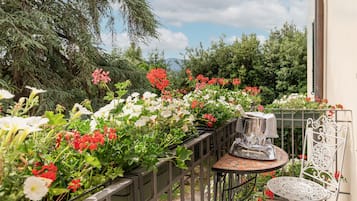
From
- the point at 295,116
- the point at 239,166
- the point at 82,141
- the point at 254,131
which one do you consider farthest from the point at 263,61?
the point at 82,141

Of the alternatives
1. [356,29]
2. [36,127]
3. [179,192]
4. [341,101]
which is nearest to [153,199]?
[179,192]

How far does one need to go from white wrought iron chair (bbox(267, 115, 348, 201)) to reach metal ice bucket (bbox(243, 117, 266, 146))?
1.67 ft

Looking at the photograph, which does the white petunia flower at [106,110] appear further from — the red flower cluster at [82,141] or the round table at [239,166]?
the round table at [239,166]

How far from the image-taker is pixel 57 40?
3852 mm

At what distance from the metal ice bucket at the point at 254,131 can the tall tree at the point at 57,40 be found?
242cm

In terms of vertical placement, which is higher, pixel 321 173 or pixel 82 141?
pixel 82 141

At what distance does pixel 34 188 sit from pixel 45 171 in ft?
0.23

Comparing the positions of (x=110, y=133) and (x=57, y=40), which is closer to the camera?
(x=110, y=133)

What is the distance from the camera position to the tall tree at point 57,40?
3.51 metres

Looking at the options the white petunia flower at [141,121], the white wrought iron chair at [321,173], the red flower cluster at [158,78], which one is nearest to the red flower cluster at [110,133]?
the white petunia flower at [141,121]

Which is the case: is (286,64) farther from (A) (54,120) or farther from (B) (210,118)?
(A) (54,120)

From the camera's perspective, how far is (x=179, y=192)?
1.42m

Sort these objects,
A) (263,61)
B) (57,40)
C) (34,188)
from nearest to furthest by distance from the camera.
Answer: (34,188) → (57,40) → (263,61)

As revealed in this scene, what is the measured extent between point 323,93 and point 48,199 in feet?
13.4
